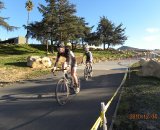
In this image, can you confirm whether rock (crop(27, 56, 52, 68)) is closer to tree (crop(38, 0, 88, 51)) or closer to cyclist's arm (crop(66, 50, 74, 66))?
cyclist's arm (crop(66, 50, 74, 66))

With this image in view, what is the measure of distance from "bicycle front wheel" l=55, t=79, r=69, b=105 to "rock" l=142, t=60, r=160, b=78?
9.36 metres

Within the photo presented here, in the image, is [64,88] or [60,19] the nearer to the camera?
[64,88]

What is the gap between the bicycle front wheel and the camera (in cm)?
1162

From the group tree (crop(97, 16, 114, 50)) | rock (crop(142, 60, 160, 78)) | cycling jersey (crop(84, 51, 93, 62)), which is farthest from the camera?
tree (crop(97, 16, 114, 50))

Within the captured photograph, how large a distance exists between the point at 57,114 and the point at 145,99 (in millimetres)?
3984

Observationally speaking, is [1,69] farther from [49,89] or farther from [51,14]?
[51,14]

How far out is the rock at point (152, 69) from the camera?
20.1m

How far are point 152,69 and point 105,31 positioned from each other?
65047 mm

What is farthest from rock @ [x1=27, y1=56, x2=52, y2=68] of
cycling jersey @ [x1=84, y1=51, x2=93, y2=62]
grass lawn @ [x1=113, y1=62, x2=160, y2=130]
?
grass lawn @ [x1=113, y1=62, x2=160, y2=130]

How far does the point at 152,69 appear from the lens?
20.6 m
